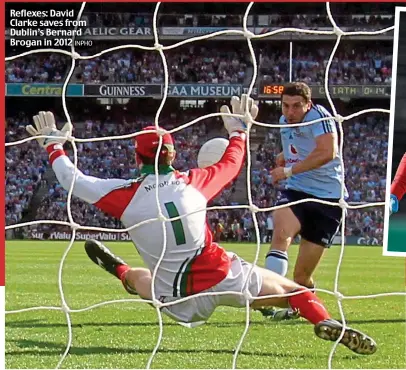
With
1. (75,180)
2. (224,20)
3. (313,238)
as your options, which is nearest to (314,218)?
(313,238)

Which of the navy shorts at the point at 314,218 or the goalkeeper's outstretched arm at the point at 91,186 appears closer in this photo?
the goalkeeper's outstretched arm at the point at 91,186

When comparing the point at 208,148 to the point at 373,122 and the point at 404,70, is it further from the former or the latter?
the point at 373,122

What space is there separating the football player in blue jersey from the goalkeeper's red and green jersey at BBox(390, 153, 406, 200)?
15 centimetres

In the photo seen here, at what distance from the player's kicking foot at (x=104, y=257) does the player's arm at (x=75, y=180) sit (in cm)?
23

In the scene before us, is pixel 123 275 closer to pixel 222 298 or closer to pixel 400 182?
pixel 222 298

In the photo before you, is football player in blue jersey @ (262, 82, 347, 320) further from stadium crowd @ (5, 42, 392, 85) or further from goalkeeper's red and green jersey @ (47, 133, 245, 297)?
stadium crowd @ (5, 42, 392, 85)

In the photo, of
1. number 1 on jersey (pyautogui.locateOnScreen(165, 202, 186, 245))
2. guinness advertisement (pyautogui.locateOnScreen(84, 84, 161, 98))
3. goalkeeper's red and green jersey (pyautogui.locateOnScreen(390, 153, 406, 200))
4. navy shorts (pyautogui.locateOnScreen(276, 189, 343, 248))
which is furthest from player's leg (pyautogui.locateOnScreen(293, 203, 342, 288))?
guinness advertisement (pyautogui.locateOnScreen(84, 84, 161, 98))

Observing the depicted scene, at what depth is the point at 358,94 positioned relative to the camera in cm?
692

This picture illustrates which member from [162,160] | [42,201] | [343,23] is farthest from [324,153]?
[343,23]

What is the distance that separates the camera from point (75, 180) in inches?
43.2

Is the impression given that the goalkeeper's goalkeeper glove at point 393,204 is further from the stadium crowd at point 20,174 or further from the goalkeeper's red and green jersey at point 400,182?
the stadium crowd at point 20,174

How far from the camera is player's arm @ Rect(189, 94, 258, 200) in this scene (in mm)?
1122

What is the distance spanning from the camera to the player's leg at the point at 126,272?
47.5 inches

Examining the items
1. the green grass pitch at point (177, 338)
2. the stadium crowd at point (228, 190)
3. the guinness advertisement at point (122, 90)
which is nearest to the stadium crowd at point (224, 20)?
the guinness advertisement at point (122, 90)
